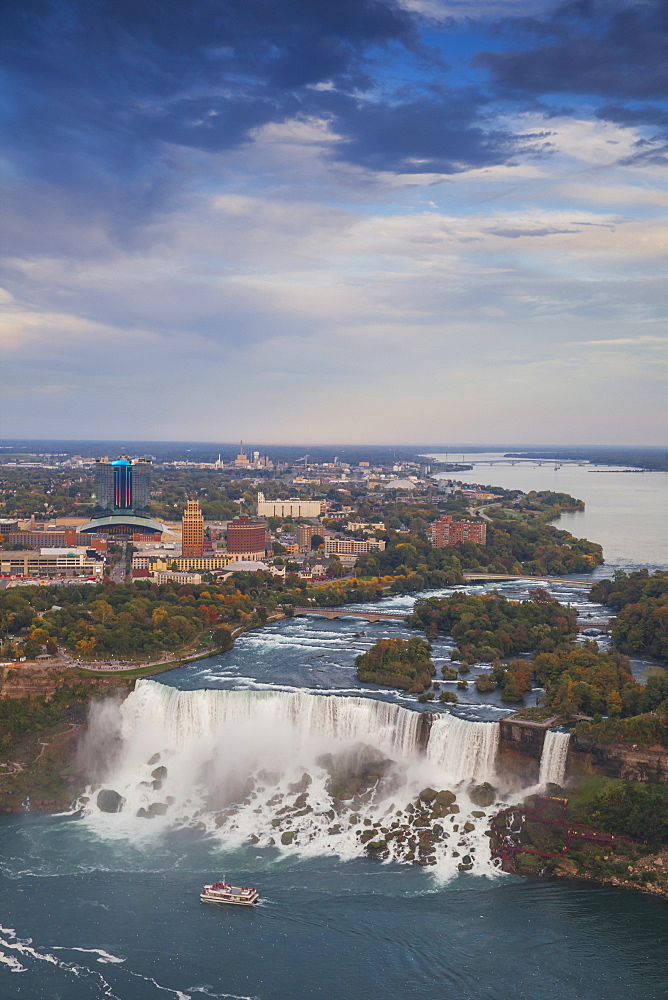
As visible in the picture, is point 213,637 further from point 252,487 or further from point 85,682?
point 252,487

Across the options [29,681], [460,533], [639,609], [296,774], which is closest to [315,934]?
[296,774]

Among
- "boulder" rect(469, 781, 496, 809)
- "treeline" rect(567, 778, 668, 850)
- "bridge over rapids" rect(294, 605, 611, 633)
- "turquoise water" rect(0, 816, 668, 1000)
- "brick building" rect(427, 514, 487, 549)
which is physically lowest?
"turquoise water" rect(0, 816, 668, 1000)

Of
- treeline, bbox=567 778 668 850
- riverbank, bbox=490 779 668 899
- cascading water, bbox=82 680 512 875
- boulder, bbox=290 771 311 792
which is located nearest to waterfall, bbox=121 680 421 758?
cascading water, bbox=82 680 512 875

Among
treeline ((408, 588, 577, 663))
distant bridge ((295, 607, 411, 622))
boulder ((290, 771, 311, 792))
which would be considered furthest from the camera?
distant bridge ((295, 607, 411, 622))

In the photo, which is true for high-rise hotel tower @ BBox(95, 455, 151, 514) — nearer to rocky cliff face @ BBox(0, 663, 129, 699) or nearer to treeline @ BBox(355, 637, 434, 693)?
rocky cliff face @ BBox(0, 663, 129, 699)

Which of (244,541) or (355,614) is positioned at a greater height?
(244,541)

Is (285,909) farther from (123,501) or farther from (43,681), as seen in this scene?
(123,501)
